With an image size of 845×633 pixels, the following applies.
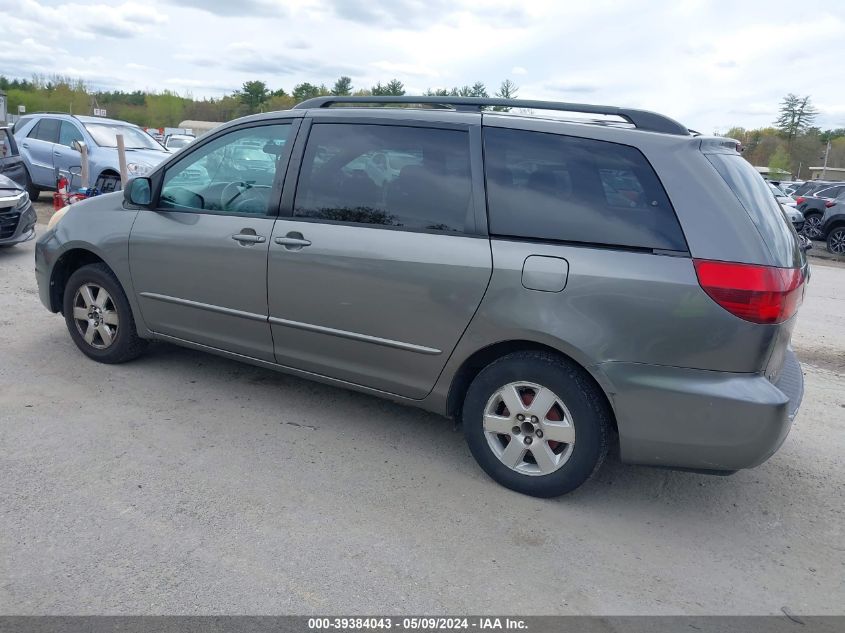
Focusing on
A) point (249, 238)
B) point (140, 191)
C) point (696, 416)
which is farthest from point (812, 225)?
point (140, 191)

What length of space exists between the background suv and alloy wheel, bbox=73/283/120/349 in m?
8.31

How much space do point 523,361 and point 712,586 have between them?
4.05 feet

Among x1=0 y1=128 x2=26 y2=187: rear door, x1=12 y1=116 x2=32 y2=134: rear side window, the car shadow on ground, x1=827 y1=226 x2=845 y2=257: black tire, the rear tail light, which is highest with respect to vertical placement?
x1=12 y1=116 x2=32 y2=134: rear side window

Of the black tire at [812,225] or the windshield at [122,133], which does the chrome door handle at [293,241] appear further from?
the black tire at [812,225]

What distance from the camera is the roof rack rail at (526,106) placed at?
3.47 meters

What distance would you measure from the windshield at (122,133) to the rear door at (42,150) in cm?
89

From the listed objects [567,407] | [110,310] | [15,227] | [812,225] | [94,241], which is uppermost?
[94,241]

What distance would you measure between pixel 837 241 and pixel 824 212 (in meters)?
1.53

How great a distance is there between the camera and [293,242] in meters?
4.00

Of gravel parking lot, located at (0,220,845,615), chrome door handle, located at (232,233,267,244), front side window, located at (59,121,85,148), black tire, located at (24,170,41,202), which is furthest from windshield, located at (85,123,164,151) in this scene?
chrome door handle, located at (232,233,267,244)

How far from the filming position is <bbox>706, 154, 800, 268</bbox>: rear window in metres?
3.14

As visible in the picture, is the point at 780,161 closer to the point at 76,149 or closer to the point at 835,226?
the point at 835,226

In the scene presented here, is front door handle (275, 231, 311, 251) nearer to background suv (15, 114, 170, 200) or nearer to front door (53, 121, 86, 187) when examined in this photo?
background suv (15, 114, 170, 200)

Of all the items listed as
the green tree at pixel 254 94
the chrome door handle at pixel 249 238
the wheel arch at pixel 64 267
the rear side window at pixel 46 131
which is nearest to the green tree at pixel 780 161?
the green tree at pixel 254 94
